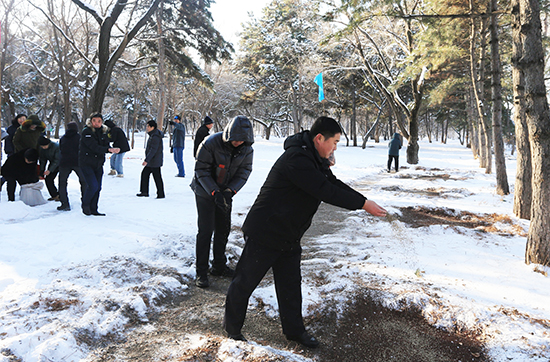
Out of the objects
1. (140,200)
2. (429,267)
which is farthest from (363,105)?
(429,267)

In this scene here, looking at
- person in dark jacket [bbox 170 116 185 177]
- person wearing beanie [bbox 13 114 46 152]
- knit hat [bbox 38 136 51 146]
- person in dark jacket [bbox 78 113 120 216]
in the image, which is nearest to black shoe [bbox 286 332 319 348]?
person in dark jacket [bbox 78 113 120 216]

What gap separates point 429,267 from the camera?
452 centimetres

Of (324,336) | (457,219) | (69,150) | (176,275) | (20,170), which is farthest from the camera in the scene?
(457,219)

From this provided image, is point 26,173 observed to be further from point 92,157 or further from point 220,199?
point 220,199

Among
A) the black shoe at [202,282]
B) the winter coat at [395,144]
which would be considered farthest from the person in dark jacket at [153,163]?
the winter coat at [395,144]

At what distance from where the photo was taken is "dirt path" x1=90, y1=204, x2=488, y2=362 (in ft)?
9.21

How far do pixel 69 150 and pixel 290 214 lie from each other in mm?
5771

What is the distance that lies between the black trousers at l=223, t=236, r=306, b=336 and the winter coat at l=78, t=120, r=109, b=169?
465 centimetres

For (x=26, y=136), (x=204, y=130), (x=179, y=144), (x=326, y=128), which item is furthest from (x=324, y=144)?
(x=179, y=144)

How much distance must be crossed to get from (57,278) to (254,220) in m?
2.46

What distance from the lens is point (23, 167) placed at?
7148 mm

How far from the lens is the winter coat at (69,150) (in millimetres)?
6844

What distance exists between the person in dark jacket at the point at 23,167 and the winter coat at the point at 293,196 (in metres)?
6.26

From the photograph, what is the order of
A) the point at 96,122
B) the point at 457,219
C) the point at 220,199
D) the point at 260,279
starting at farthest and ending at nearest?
the point at 457,219
the point at 96,122
the point at 220,199
the point at 260,279
